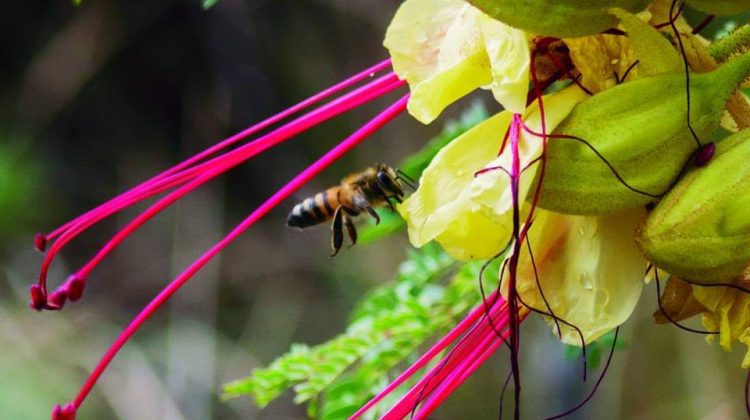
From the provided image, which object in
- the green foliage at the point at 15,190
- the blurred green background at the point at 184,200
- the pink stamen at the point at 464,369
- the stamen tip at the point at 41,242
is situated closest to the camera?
the pink stamen at the point at 464,369

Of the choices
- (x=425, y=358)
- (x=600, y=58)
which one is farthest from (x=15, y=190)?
(x=600, y=58)

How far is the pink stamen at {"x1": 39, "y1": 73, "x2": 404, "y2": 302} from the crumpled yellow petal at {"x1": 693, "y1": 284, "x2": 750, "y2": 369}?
0.20 meters

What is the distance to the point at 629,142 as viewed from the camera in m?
0.45

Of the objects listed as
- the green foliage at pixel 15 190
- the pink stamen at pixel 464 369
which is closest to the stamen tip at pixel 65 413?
the pink stamen at pixel 464 369

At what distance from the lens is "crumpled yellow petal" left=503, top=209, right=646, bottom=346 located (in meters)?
0.49

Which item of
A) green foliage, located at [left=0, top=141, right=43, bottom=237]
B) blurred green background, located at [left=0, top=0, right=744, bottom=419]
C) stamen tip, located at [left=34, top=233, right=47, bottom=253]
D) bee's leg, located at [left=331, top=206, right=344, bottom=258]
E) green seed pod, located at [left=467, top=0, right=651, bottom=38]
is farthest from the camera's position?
green foliage, located at [left=0, top=141, right=43, bottom=237]

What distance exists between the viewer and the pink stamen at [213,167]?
1.94 ft

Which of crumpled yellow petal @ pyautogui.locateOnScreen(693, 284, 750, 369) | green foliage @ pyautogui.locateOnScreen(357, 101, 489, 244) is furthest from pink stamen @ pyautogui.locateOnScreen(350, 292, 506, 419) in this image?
green foliage @ pyautogui.locateOnScreen(357, 101, 489, 244)

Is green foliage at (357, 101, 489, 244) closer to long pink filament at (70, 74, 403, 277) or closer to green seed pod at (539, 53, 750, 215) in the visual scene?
long pink filament at (70, 74, 403, 277)

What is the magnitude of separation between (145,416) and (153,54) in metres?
1.16

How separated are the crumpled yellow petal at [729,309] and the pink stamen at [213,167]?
202 millimetres

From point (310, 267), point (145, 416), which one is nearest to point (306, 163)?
point (310, 267)

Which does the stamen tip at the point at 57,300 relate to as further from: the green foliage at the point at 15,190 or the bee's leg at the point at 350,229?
the green foliage at the point at 15,190

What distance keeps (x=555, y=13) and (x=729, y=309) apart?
158mm
